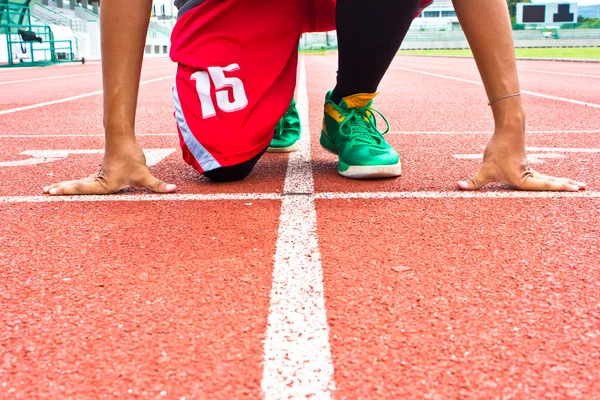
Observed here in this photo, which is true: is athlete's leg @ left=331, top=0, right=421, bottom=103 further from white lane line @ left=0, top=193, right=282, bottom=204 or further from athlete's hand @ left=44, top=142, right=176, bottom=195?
athlete's hand @ left=44, top=142, right=176, bottom=195

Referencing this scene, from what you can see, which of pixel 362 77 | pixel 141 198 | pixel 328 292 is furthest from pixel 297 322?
pixel 362 77

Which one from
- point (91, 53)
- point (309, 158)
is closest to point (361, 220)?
point (309, 158)

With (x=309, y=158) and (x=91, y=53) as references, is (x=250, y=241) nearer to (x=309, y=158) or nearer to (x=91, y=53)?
(x=309, y=158)

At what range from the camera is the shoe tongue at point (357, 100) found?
264cm

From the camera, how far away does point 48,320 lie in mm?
1270

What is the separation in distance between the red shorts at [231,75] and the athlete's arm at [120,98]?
20cm

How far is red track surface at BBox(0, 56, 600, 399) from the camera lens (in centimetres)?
105

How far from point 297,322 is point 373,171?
137cm

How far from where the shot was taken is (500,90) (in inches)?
89.7

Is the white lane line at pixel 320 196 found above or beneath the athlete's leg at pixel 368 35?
beneath

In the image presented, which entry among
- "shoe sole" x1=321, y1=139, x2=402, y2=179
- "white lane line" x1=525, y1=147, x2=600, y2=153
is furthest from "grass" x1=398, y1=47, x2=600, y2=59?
"shoe sole" x1=321, y1=139, x2=402, y2=179

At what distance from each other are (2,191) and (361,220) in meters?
1.44

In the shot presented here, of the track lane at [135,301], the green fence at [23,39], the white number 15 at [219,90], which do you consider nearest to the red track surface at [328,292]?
the track lane at [135,301]

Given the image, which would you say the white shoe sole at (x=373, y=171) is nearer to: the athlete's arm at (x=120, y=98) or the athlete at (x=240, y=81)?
the athlete at (x=240, y=81)
